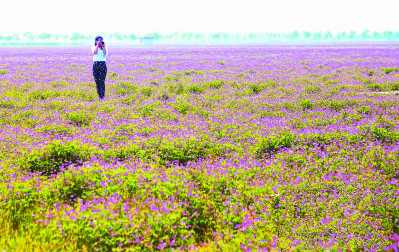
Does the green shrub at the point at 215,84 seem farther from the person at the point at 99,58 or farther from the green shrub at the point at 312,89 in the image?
the person at the point at 99,58

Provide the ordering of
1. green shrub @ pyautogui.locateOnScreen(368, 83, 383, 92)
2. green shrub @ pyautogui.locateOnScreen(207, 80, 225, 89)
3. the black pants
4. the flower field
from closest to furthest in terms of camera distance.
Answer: the flower field < the black pants < green shrub @ pyautogui.locateOnScreen(368, 83, 383, 92) < green shrub @ pyautogui.locateOnScreen(207, 80, 225, 89)

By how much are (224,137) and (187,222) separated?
462cm

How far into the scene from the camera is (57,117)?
1144cm

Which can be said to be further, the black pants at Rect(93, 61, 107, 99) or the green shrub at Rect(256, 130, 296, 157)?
the black pants at Rect(93, 61, 107, 99)

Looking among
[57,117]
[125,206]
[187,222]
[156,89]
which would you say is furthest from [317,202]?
[156,89]

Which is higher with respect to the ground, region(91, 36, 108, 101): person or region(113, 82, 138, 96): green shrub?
region(91, 36, 108, 101): person

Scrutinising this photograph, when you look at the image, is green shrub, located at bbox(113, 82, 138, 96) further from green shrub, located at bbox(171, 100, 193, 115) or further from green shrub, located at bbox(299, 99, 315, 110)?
green shrub, located at bbox(299, 99, 315, 110)

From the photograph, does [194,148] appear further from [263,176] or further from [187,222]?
[187,222]

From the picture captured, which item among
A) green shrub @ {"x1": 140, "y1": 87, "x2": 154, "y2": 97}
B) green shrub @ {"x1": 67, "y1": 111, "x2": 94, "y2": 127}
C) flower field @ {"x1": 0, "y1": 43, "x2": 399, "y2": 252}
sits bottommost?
flower field @ {"x1": 0, "y1": 43, "x2": 399, "y2": 252}

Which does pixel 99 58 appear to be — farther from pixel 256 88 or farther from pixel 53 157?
pixel 256 88

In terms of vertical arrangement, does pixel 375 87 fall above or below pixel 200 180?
above

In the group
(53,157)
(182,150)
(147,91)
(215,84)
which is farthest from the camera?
(215,84)

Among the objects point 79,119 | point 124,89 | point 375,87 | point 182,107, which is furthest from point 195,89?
point 375,87

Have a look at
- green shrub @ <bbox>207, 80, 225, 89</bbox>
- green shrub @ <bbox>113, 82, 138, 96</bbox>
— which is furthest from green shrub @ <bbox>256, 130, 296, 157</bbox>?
green shrub @ <bbox>207, 80, 225, 89</bbox>
